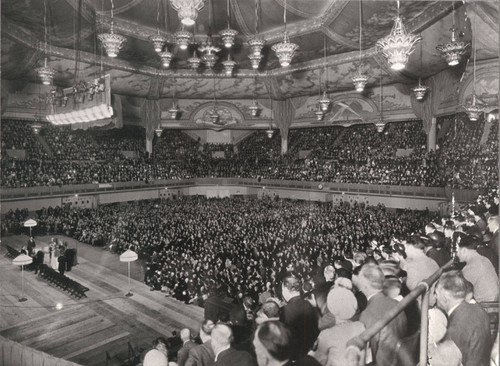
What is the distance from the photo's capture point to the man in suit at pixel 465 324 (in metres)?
2.62

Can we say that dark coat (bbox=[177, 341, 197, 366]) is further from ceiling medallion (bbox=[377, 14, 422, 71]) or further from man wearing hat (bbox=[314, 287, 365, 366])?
ceiling medallion (bbox=[377, 14, 422, 71])

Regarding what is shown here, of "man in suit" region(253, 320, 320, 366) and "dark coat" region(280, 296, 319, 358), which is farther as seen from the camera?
"dark coat" region(280, 296, 319, 358)

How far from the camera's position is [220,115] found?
2752 centimetres

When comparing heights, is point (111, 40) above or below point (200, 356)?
above

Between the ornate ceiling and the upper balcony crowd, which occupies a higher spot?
the ornate ceiling

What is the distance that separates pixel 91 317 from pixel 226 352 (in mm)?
7078

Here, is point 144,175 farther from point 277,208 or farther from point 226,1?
point 226,1

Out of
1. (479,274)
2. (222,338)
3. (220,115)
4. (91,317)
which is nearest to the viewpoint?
(222,338)

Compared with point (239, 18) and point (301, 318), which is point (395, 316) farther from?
point (239, 18)

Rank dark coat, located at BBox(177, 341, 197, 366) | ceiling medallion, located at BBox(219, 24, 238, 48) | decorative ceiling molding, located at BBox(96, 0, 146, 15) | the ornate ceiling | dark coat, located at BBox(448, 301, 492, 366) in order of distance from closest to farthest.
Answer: dark coat, located at BBox(448, 301, 492, 366), dark coat, located at BBox(177, 341, 197, 366), ceiling medallion, located at BBox(219, 24, 238, 48), the ornate ceiling, decorative ceiling molding, located at BBox(96, 0, 146, 15)

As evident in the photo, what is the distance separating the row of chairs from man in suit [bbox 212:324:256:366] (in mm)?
7851

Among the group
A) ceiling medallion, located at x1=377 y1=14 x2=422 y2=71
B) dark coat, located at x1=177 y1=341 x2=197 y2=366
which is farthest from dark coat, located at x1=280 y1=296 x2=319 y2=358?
ceiling medallion, located at x1=377 y1=14 x2=422 y2=71

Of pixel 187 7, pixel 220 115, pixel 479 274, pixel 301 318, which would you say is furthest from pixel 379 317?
pixel 220 115

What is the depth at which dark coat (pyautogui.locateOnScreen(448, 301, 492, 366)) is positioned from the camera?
2621 millimetres
